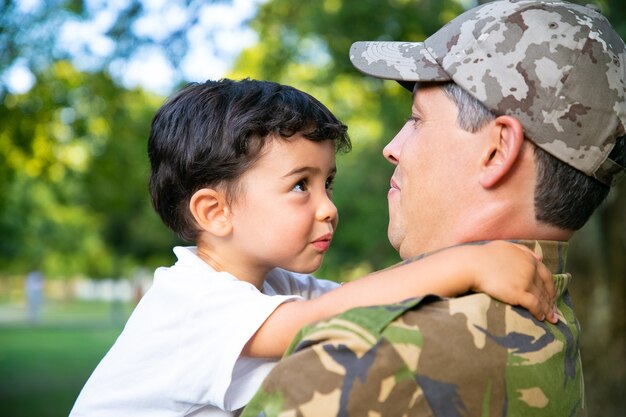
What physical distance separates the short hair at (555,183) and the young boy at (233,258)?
0.22 metres

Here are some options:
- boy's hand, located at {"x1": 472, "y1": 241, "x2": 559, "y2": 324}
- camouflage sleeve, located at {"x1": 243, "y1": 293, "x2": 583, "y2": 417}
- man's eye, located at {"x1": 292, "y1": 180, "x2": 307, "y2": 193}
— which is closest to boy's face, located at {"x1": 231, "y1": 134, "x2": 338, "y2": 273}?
man's eye, located at {"x1": 292, "y1": 180, "x2": 307, "y2": 193}

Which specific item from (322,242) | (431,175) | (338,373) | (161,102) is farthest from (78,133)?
(338,373)

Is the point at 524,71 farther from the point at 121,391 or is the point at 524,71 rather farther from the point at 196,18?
the point at 196,18

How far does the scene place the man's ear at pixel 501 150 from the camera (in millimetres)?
2217

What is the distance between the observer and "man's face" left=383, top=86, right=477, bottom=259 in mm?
2346

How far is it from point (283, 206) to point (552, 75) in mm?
929

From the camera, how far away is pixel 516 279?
1985 mm

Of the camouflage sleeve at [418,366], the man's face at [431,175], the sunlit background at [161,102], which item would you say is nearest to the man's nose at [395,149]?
the man's face at [431,175]

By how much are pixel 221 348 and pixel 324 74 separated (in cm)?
1635

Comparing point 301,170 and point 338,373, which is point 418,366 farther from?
point 301,170

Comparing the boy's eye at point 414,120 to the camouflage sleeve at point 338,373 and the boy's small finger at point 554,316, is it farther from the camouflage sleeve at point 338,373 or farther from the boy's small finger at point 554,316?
the camouflage sleeve at point 338,373

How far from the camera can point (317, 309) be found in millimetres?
2289

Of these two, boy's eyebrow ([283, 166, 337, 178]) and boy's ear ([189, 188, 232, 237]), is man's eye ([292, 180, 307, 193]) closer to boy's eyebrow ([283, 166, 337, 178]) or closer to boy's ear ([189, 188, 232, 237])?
boy's eyebrow ([283, 166, 337, 178])

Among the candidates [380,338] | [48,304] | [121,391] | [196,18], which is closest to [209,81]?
[121,391]
